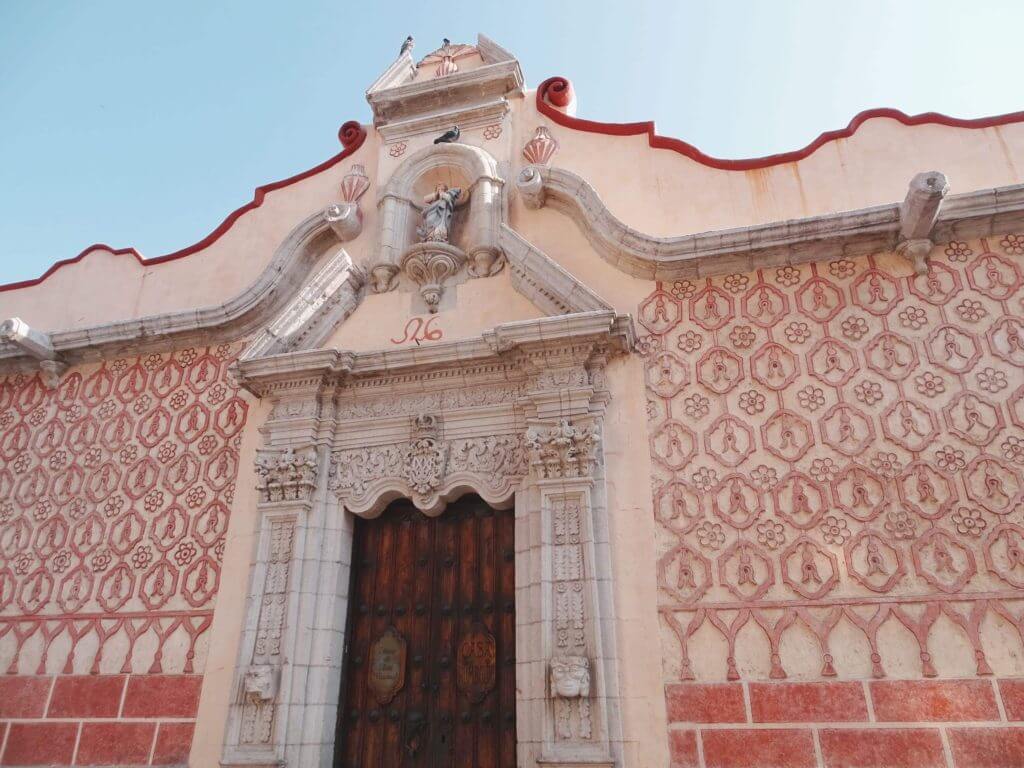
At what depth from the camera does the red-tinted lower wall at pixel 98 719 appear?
5.02 metres

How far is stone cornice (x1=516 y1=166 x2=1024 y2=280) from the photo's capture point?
4980mm

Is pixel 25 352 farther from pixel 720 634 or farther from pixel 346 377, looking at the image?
pixel 720 634

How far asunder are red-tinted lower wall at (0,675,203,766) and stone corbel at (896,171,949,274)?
19.4ft

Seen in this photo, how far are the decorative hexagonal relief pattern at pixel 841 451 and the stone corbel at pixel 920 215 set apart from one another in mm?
104

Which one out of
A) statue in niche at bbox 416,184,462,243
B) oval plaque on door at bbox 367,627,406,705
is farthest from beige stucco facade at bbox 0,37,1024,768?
oval plaque on door at bbox 367,627,406,705

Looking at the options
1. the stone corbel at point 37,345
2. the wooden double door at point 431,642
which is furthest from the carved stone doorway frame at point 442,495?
the stone corbel at point 37,345

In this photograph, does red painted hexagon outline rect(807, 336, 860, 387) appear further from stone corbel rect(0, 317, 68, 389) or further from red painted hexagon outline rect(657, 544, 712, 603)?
stone corbel rect(0, 317, 68, 389)

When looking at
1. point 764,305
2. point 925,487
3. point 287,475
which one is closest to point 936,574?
point 925,487

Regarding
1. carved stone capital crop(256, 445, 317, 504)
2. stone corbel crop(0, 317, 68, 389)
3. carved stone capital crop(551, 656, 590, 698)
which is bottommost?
carved stone capital crop(551, 656, 590, 698)

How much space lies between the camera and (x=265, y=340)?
5.76 meters

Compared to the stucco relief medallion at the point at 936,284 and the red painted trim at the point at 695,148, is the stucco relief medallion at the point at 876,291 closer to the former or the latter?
the stucco relief medallion at the point at 936,284

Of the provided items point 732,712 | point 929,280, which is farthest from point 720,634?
point 929,280

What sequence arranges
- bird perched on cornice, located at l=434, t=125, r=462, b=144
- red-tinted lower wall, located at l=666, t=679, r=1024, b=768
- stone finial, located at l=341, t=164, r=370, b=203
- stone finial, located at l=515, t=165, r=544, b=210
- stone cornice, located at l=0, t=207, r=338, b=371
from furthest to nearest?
1. stone finial, located at l=341, t=164, r=370, b=203
2. bird perched on cornice, located at l=434, t=125, r=462, b=144
3. stone cornice, located at l=0, t=207, r=338, b=371
4. stone finial, located at l=515, t=165, r=544, b=210
5. red-tinted lower wall, located at l=666, t=679, r=1024, b=768

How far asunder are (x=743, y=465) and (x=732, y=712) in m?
1.52
